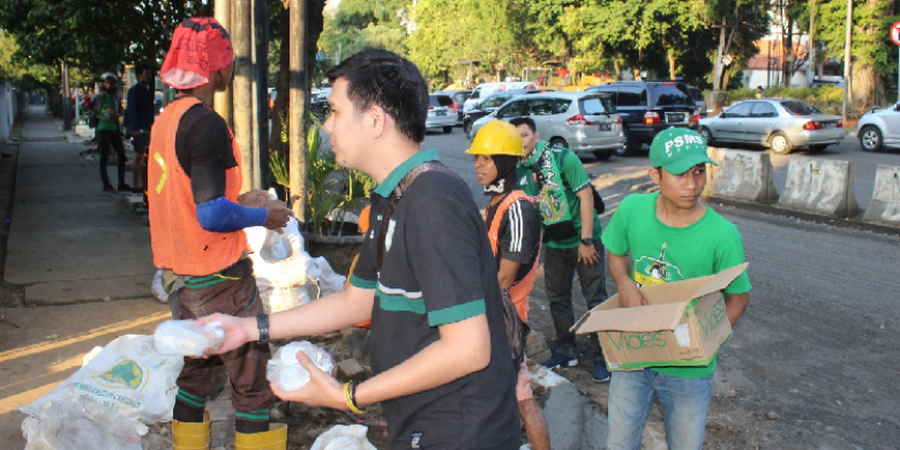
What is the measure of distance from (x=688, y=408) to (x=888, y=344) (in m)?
3.64

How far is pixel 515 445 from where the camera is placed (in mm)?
1981

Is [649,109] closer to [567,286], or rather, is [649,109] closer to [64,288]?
[567,286]

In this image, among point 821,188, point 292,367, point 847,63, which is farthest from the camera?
point 847,63

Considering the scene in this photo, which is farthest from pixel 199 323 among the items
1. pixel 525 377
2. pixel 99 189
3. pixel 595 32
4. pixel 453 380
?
pixel 595 32

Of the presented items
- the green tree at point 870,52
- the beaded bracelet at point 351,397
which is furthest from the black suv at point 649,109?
the beaded bracelet at point 351,397

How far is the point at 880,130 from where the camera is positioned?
1894cm

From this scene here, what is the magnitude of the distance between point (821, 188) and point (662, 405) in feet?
30.0

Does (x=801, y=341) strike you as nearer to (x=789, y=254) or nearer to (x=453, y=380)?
(x=789, y=254)

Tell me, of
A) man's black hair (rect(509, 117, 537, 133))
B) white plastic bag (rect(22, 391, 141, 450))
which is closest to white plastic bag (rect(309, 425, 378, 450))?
white plastic bag (rect(22, 391, 141, 450))

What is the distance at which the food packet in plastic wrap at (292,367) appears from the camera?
1.93 metres

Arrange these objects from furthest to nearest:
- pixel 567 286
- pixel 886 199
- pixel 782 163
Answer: pixel 782 163, pixel 886 199, pixel 567 286

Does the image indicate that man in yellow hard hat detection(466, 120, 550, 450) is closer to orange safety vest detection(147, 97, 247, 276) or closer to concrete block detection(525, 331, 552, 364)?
concrete block detection(525, 331, 552, 364)

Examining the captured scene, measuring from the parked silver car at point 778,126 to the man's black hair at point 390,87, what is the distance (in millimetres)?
18715

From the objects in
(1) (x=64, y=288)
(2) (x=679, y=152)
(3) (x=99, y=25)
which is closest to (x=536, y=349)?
(2) (x=679, y=152)
